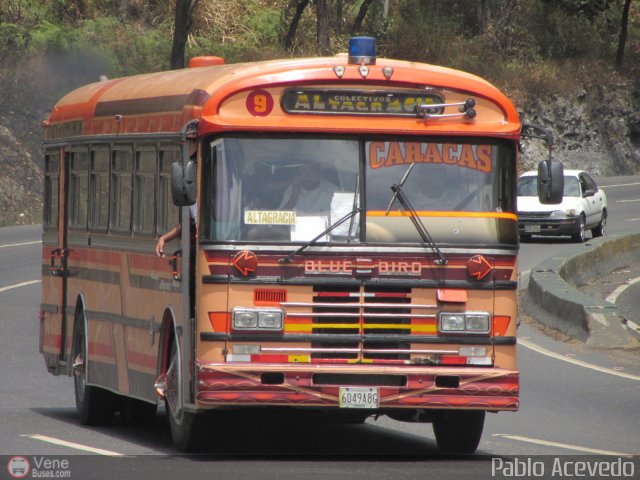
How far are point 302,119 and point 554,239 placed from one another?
81.8ft

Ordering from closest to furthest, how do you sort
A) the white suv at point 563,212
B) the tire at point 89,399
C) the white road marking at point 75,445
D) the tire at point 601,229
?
the white road marking at point 75,445 → the tire at point 89,399 → the white suv at point 563,212 → the tire at point 601,229

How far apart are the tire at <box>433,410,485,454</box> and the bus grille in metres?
1.02

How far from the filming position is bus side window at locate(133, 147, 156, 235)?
38.6ft

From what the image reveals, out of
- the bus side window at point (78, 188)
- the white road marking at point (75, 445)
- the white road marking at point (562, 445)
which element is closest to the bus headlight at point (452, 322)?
the white road marking at point (562, 445)

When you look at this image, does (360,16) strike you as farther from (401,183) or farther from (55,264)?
(401,183)

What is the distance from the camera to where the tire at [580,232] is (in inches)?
1319

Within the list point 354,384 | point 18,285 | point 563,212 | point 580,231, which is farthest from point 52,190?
point 580,231

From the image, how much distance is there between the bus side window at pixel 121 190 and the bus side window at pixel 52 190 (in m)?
2.00

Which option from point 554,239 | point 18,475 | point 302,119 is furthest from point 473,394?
point 554,239

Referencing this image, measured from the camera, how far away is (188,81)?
37.3 feet

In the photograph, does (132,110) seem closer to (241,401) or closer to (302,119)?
(302,119)

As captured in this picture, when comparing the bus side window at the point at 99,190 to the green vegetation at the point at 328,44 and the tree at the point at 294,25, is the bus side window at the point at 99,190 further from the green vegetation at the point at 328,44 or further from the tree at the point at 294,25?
the tree at the point at 294,25

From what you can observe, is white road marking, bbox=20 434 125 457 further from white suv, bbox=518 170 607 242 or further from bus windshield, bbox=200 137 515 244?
white suv, bbox=518 170 607 242

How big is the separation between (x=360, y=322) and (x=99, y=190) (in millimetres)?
3613
